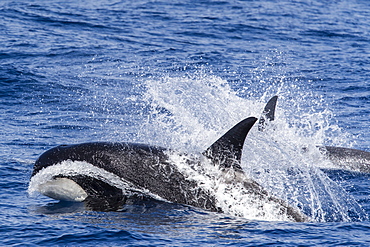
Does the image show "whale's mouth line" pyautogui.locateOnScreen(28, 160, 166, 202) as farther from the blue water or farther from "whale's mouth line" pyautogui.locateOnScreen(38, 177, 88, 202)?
the blue water

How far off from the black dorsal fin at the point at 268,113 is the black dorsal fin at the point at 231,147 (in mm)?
4666

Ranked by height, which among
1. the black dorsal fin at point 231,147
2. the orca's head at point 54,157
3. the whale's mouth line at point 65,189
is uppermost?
the black dorsal fin at point 231,147

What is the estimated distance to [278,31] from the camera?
35.0 metres

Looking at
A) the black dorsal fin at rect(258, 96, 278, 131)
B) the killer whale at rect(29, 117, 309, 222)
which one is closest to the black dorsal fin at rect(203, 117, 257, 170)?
the killer whale at rect(29, 117, 309, 222)

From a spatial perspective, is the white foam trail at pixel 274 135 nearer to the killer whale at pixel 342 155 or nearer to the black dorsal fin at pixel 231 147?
the killer whale at pixel 342 155

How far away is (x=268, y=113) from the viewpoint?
54.2ft

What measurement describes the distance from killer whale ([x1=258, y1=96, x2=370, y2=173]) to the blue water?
45 centimetres

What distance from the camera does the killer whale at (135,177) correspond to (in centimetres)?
1175

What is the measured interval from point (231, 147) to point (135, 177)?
6.80ft

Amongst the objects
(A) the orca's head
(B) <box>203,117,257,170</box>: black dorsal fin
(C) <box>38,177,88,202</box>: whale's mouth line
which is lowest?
(C) <box>38,177,88,202</box>: whale's mouth line

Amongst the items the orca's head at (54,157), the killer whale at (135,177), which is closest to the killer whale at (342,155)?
the killer whale at (135,177)

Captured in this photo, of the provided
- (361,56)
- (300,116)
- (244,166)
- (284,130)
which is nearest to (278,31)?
(361,56)

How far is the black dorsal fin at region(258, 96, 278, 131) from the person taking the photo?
16.1m

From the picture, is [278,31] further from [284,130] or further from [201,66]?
[284,130]
